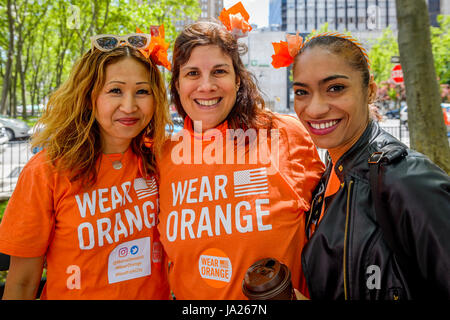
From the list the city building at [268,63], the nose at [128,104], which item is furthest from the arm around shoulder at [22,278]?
the city building at [268,63]

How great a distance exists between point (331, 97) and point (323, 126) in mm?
145

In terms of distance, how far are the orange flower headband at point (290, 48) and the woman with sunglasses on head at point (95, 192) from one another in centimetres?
81

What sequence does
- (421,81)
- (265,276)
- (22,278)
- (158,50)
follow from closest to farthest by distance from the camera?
(265,276) < (22,278) < (158,50) < (421,81)

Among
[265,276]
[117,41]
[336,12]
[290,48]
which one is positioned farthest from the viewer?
[336,12]

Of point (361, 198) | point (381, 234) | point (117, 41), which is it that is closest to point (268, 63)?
point (117, 41)

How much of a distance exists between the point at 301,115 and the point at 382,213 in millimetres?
640

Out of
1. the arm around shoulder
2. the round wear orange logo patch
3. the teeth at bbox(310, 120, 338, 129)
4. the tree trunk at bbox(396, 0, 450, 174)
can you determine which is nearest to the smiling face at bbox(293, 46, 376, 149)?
A: the teeth at bbox(310, 120, 338, 129)

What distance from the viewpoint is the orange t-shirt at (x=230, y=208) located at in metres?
1.78

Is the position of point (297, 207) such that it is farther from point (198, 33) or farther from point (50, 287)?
point (50, 287)

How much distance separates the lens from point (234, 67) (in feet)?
7.34

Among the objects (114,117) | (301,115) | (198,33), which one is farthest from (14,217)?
(301,115)

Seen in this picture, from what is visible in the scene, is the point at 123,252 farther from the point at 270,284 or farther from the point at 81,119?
the point at 270,284

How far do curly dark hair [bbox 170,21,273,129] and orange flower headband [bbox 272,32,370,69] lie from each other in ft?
1.23

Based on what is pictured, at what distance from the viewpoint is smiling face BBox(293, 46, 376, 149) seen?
1581 millimetres
